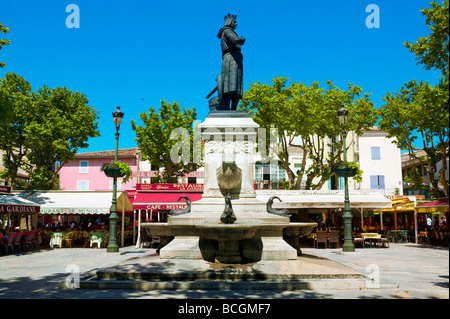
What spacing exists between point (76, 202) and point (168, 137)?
Result: 1246cm

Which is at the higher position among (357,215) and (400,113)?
(400,113)

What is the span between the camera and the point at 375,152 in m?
40.8

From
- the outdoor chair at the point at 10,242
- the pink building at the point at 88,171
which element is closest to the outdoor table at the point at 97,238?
the outdoor chair at the point at 10,242

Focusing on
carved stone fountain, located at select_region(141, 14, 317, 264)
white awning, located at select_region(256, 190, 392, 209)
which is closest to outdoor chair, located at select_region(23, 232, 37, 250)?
carved stone fountain, located at select_region(141, 14, 317, 264)

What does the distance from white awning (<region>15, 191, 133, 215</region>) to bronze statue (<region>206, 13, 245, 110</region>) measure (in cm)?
1093

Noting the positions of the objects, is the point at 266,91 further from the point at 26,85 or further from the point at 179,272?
the point at 179,272

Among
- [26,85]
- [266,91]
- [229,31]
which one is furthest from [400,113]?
[26,85]

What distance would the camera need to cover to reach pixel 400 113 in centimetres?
2284

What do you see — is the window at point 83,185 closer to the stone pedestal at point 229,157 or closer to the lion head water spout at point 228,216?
the stone pedestal at point 229,157

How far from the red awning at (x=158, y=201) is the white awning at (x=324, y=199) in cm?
427

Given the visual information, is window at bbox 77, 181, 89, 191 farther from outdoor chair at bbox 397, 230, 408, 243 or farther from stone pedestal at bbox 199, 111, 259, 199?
stone pedestal at bbox 199, 111, 259, 199
